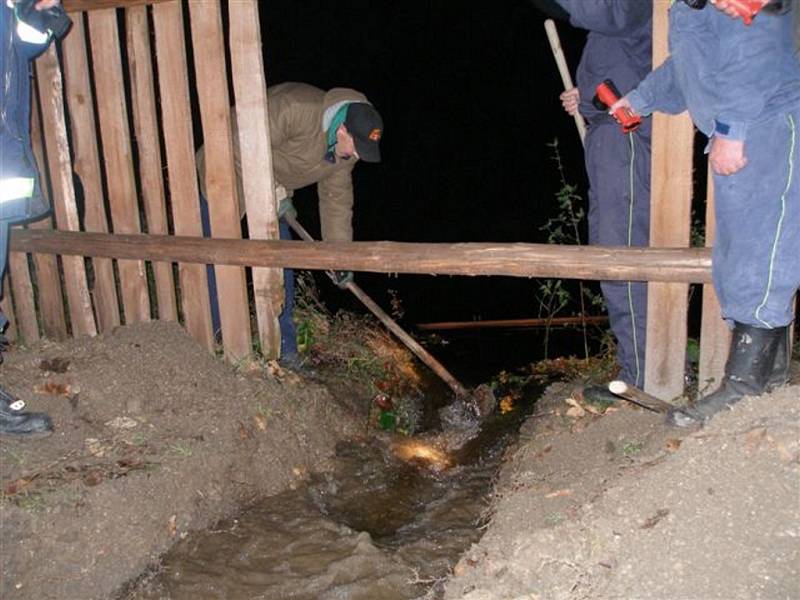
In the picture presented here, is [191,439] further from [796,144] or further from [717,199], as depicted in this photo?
[796,144]

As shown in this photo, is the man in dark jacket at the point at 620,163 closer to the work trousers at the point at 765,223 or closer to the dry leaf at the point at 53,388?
the work trousers at the point at 765,223

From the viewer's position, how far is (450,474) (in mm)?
3805

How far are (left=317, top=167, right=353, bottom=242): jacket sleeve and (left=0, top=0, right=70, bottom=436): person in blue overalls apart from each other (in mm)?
1743

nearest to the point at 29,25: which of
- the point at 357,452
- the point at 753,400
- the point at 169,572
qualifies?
the point at 169,572

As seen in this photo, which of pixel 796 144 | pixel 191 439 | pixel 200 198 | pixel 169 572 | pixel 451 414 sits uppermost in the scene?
pixel 796 144

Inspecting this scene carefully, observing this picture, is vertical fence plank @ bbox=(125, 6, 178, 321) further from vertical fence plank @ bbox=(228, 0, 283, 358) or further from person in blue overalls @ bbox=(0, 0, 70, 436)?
person in blue overalls @ bbox=(0, 0, 70, 436)

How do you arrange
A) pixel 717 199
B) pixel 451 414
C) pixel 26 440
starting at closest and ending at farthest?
pixel 717 199 < pixel 26 440 < pixel 451 414

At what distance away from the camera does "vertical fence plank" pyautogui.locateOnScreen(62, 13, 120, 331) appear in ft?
13.6

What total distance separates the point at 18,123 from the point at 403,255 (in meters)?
1.95

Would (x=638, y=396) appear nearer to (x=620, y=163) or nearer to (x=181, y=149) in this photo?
(x=620, y=163)

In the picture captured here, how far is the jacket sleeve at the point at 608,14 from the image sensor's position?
112 inches

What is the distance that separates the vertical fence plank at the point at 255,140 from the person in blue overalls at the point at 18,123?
89 centimetres

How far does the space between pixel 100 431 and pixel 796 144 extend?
331 centimetres

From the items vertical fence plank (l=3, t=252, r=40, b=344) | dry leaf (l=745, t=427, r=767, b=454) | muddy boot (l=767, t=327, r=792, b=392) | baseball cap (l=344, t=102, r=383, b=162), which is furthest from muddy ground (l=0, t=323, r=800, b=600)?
baseball cap (l=344, t=102, r=383, b=162)
